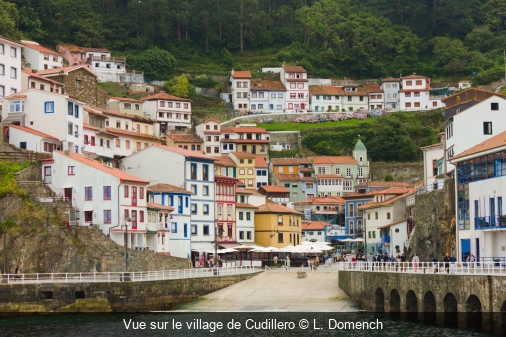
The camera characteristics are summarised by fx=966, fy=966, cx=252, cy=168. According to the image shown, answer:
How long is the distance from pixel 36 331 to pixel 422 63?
136806 millimetres

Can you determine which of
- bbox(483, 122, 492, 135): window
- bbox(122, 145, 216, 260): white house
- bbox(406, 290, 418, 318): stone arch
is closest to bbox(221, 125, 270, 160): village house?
bbox(122, 145, 216, 260): white house

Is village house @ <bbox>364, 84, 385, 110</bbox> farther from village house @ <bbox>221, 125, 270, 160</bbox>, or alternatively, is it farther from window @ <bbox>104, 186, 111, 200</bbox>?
window @ <bbox>104, 186, 111, 200</bbox>

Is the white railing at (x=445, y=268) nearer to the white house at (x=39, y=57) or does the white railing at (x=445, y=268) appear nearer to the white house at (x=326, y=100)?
the white house at (x=39, y=57)

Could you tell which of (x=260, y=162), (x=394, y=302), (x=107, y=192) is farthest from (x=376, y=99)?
(x=394, y=302)

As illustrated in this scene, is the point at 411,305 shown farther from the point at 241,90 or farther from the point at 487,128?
the point at 241,90

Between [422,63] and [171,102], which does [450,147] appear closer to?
[171,102]

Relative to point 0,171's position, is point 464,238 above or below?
below

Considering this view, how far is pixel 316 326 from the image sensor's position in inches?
2245

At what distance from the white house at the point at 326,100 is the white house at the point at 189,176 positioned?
72259 mm

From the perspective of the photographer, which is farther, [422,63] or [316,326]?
[422,63]

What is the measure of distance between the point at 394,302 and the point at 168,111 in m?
85.9

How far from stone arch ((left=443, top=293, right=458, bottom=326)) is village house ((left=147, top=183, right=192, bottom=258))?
35.7 meters

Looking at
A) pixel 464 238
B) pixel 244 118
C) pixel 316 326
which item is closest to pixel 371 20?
pixel 244 118

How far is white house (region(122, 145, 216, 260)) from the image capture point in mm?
92938
